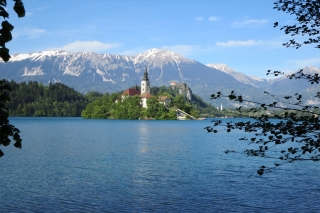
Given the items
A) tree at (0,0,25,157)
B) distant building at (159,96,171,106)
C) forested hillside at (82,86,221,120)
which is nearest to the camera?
tree at (0,0,25,157)

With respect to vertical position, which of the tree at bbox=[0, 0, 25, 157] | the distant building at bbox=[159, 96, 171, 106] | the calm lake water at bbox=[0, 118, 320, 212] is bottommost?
the calm lake water at bbox=[0, 118, 320, 212]

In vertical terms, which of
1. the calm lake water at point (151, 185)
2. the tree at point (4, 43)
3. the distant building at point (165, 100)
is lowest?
the calm lake water at point (151, 185)

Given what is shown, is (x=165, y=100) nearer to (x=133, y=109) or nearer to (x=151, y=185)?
(x=133, y=109)

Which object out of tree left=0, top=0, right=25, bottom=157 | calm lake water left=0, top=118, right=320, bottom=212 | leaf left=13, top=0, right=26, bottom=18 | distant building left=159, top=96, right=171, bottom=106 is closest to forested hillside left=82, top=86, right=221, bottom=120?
distant building left=159, top=96, right=171, bottom=106

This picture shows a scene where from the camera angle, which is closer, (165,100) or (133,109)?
(133,109)

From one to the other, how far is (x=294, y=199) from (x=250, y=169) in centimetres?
941

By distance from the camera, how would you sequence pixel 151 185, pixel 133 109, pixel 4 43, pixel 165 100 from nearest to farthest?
pixel 4 43
pixel 151 185
pixel 133 109
pixel 165 100

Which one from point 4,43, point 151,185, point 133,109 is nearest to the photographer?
point 4,43

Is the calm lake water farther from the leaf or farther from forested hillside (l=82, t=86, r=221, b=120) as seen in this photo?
forested hillside (l=82, t=86, r=221, b=120)

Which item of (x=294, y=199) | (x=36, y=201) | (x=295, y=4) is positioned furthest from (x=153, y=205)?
(x=295, y=4)

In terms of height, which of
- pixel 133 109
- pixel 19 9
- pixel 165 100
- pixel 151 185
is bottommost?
pixel 151 185

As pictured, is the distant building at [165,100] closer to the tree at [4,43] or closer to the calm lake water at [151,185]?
the calm lake water at [151,185]

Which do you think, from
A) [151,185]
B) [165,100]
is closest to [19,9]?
[151,185]

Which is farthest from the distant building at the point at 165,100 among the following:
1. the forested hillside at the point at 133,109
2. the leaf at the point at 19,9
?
the leaf at the point at 19,9
